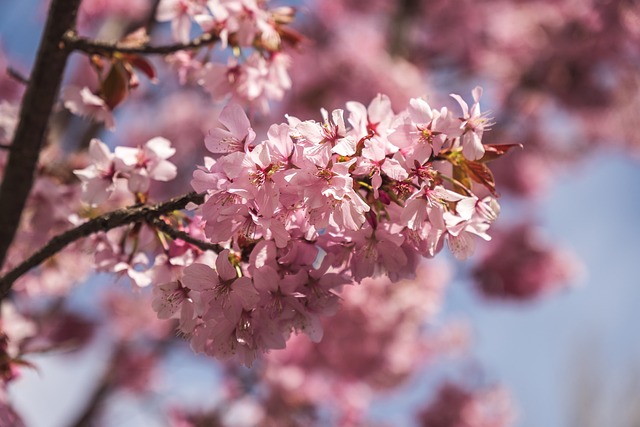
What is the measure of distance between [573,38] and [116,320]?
15.8ft

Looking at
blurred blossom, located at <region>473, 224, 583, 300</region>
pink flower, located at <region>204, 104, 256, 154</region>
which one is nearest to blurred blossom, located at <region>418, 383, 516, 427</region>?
blurred blossom, located at <region>473, 224, 583, 300</region>

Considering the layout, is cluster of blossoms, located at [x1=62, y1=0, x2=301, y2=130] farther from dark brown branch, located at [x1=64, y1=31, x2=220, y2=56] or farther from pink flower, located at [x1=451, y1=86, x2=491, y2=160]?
pink flower, located at [x1=451, y1=86, x2=491, y2=160]

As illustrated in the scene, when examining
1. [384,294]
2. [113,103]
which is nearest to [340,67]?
[384,294]

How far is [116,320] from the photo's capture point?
5.49 meters

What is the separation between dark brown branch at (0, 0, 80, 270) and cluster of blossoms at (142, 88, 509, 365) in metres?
0.56

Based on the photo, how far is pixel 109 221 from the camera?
1068mm

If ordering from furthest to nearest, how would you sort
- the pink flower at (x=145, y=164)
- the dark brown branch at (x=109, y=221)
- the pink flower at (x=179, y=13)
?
the pink flower at (x=179, y=13), the pink flower at (x=145, y=164), the dark brown branch at (x=109, y=221)

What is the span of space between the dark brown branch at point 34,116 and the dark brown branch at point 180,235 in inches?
19.4

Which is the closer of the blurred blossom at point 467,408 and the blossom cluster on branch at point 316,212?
the blossom cluster on branch at point 316,212

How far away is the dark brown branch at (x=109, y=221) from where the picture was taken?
3.28 ft

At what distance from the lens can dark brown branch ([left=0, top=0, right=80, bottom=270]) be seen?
1291 millimetres

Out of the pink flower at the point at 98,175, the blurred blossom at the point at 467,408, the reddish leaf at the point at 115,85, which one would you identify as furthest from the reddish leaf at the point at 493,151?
the blurred blossom at the point at 467,408

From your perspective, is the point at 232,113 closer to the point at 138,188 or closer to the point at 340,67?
the point at 138,188

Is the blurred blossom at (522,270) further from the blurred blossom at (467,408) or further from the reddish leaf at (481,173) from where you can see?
the reddish leaf at (481,173)
